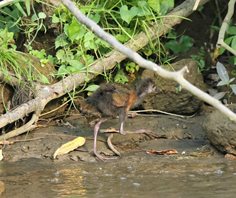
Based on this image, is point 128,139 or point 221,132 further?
point 128,139

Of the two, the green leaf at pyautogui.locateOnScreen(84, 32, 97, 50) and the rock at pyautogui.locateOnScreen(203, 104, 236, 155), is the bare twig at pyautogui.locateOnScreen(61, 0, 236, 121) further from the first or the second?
the green leaf at pyautogui.locateOnScreen(84, 32, 97, 50)

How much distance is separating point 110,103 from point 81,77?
2.39 feet

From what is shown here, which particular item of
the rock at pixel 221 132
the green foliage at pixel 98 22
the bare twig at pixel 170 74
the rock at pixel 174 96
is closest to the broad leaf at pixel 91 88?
the green foliage at pixel 98 22

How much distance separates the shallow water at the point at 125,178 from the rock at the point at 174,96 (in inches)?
40.4

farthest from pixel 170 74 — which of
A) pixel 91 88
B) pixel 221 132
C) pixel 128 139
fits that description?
pixel 91 88

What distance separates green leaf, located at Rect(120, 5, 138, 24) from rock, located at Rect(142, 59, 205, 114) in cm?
65

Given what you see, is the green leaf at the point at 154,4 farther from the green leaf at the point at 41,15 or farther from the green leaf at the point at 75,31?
the green leaf at the point at 41,15

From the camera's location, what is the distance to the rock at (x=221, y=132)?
5852mm

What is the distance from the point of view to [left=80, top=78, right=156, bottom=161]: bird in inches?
242

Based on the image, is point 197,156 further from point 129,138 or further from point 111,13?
point 111,13

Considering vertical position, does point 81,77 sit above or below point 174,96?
above

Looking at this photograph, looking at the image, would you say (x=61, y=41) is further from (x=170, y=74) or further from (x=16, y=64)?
(x=170, y=74)

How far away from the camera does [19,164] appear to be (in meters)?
5.98

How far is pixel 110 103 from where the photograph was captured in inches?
243
